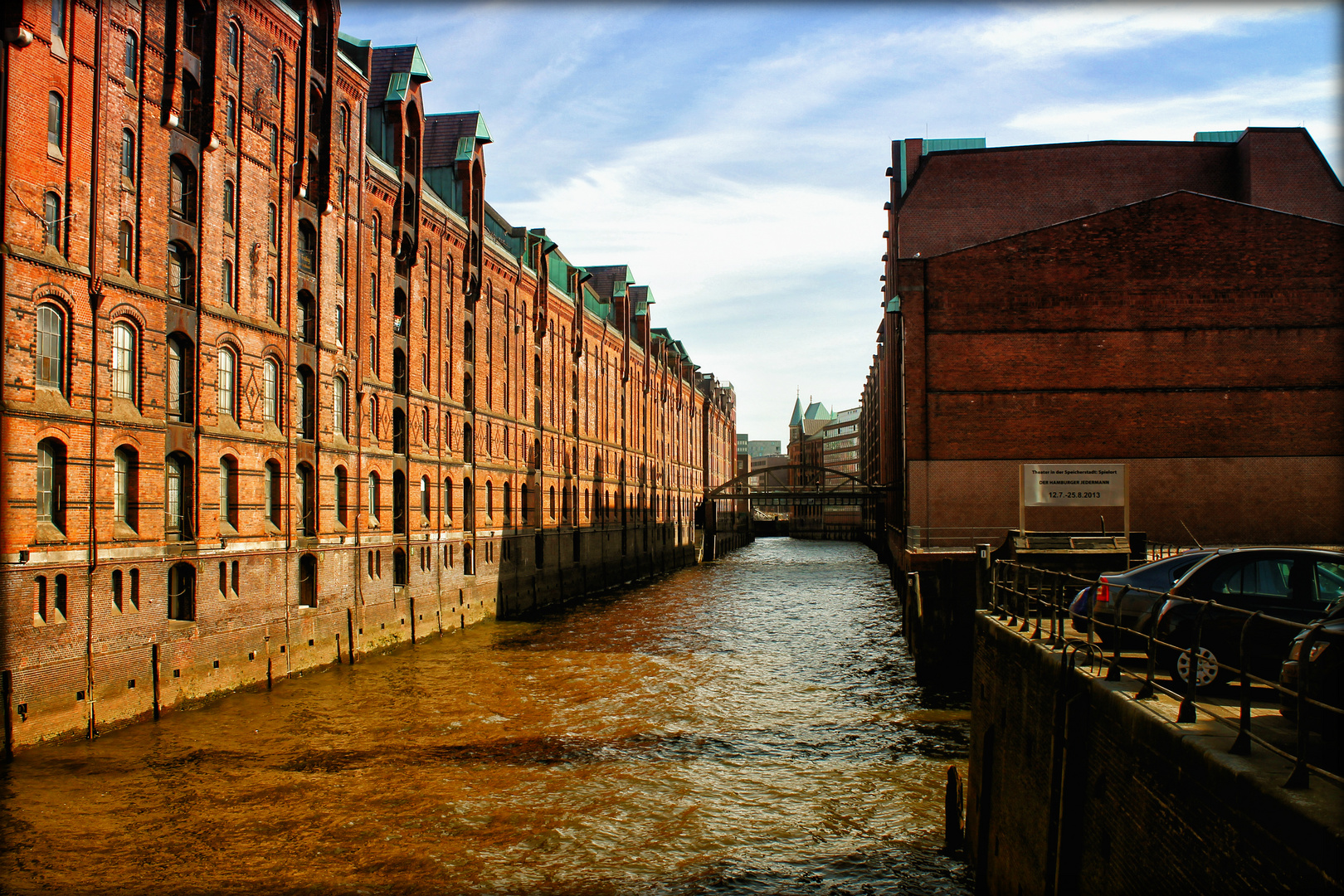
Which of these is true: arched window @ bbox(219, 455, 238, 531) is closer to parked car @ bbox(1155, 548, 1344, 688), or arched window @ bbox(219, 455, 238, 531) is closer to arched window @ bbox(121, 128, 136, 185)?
arched window @ bbox(121, 128, 136, 185)

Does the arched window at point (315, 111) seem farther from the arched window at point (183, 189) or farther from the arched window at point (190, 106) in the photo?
the arched window at point (183, 189)

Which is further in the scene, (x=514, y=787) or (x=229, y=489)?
(x=229, y=489)

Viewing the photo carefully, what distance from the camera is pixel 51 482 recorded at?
16484mm

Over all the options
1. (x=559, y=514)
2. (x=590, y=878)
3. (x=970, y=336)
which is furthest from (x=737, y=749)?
(x=559, y=514)

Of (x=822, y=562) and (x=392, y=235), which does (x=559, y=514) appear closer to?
(x=392, y=235)

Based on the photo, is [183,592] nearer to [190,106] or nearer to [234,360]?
[234,360]

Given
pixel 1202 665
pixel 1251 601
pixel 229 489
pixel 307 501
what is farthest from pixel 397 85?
pixel 1202 665

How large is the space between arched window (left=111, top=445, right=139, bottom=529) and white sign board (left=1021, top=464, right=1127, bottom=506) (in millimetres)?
22831

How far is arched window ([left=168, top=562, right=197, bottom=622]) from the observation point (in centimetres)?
1942

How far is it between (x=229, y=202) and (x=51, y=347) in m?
6.59

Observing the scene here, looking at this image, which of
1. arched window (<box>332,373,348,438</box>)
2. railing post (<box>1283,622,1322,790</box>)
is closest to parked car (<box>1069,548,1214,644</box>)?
railing post (<box>1283,622,1322,790</box>)

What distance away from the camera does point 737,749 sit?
54.6 feet

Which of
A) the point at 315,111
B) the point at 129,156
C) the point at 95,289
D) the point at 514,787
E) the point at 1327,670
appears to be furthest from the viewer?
the point at 315,111

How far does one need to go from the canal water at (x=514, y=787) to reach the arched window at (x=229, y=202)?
35.8 ft
